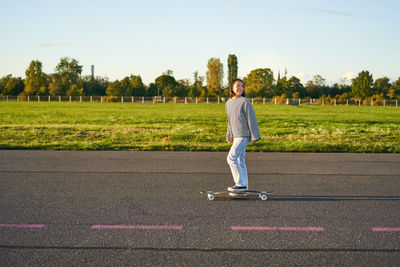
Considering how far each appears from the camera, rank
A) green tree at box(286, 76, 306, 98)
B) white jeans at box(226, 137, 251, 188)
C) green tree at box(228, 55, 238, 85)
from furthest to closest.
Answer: green tree at box(228, 55, 238, 85) → green tree at box(286, 76, 306, 98) → white jeans at box(226, 137, 251, 188)

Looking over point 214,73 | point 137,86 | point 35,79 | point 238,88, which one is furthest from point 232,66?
point 238,88

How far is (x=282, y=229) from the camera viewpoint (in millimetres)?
4570

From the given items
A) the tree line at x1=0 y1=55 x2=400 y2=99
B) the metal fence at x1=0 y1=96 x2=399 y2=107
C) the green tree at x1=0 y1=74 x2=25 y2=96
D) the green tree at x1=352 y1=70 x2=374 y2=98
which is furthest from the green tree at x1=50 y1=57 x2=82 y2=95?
the green tree at x1=352 y1=70 x2=374 y2=98

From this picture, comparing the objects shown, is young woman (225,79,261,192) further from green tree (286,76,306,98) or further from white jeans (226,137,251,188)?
green tree (286,76,306,98)

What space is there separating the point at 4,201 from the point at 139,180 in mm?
2310

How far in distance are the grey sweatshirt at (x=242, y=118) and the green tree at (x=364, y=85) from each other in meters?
96.6

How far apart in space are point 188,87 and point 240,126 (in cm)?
10568

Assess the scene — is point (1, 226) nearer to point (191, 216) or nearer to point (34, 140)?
point (191, 216)

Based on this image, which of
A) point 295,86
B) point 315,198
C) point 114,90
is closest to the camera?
point 315,198

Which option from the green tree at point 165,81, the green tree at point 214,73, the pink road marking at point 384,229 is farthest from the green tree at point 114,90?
the pink road marking at point 384,229

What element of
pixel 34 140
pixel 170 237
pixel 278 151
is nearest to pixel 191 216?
pixel 170 237

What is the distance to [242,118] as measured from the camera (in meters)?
5.96

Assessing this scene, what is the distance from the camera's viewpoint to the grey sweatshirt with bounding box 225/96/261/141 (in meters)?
5.88

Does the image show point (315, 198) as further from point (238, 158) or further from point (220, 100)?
point (220, 100)
